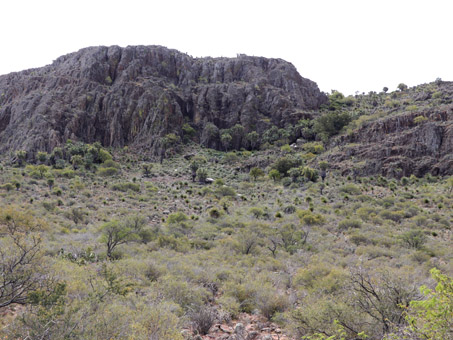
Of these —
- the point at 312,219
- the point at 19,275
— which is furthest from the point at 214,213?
the point at 19,275

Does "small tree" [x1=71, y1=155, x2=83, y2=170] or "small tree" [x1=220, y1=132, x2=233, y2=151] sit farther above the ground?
"small tree" [x1=220, y1=132, x2=233, y2=151]

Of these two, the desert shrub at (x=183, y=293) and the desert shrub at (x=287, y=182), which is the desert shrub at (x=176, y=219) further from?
the desert shrub at (x=287, y=182)

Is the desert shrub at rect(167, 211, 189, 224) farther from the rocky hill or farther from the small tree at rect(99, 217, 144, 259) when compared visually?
the rocky hill

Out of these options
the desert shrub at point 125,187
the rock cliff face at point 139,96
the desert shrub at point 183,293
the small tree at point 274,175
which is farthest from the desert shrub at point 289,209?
the rock cliff face at point 139,96

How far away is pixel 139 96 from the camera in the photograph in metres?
62.7

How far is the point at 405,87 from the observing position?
70.2m

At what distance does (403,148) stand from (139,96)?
55.1 meters

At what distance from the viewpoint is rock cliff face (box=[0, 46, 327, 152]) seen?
56531 mm

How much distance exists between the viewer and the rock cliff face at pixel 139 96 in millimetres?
56531

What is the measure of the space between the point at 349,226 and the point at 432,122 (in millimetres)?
30664

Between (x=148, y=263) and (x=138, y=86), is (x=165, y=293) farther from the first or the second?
(x=138, y=86)

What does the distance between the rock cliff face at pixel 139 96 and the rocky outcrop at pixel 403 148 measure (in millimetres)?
25018

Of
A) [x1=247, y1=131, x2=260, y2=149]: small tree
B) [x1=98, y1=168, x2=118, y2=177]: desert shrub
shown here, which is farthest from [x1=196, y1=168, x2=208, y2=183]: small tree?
[x1=247, y1=131, x2=260, y2=149]: small tree

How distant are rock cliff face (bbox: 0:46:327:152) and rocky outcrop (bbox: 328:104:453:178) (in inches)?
985
